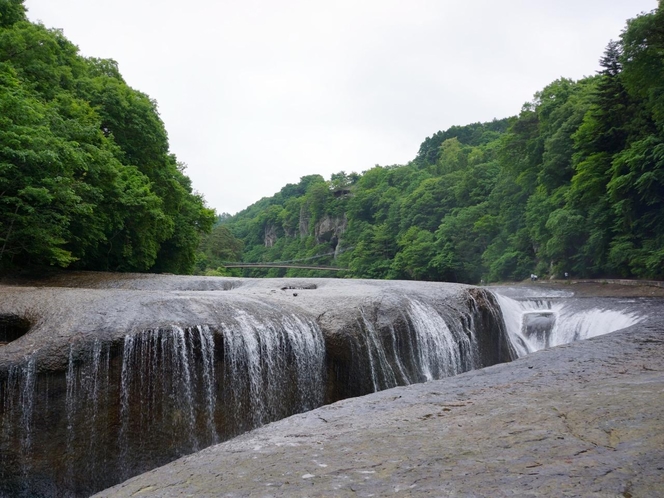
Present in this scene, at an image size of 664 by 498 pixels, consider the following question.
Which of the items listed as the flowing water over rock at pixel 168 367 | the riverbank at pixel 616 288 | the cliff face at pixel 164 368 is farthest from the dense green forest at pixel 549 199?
the cliff face at pixel 164 368

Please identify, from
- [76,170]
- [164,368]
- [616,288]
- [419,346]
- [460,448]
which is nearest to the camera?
[460,448]

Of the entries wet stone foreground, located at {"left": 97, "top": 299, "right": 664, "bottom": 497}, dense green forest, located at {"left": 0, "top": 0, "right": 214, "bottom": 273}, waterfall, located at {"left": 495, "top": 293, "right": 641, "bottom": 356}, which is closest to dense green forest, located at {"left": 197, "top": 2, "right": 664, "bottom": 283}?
waterfall, located at {"left": 495, "top": 293, "right": 641, "bottom": 356}

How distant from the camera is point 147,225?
18.0 meters

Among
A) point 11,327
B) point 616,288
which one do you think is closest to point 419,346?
point 11,327

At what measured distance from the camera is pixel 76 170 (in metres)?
14.2

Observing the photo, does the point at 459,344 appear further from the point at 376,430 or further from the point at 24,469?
the point at 24,469

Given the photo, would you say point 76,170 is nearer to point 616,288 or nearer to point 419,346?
point 419,346

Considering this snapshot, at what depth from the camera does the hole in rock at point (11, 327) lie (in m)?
7.56

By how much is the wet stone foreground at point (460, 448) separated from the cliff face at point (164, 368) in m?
2.57

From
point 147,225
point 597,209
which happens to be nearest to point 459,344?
point 147,225

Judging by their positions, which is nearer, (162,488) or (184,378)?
(162,488)

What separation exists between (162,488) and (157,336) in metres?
4.01

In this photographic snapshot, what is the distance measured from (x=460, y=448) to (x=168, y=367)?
16.3 ft

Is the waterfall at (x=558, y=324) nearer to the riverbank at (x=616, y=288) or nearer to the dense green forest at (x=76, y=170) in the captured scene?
the riverbank at (x=616, y=288)
